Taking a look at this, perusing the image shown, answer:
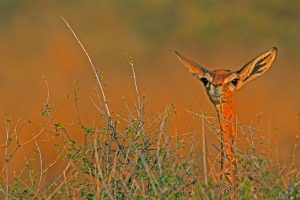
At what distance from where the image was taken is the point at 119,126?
925cm

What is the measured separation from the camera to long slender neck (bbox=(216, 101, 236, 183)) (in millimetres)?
9227

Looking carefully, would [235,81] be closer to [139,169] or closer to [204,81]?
[204,81]

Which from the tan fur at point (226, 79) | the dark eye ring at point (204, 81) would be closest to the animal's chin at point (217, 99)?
the tan fur at point (226, 79)

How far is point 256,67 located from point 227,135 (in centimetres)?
211

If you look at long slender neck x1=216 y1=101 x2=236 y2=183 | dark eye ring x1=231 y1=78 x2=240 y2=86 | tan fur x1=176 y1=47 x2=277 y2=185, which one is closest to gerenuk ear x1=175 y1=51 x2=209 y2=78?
tan fur x1=176 y1=47 x2=277 y2=185

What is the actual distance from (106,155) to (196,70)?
8.98 ft

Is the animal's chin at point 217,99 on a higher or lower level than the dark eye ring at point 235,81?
lower

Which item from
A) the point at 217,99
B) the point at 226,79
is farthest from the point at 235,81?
the point at 217,99

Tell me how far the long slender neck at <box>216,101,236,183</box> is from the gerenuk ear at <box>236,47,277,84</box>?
44 centimetres

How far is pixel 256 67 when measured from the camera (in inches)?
449

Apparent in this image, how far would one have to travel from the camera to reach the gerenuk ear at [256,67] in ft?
37.0

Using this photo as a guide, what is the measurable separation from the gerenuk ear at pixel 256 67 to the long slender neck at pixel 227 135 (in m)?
0.44

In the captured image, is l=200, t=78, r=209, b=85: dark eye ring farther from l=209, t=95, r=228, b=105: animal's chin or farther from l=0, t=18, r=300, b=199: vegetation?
l=0, t=18, r=300, b=199: vegetation

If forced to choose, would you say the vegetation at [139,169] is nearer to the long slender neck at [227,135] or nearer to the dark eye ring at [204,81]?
the long slender neck at [227,135]
